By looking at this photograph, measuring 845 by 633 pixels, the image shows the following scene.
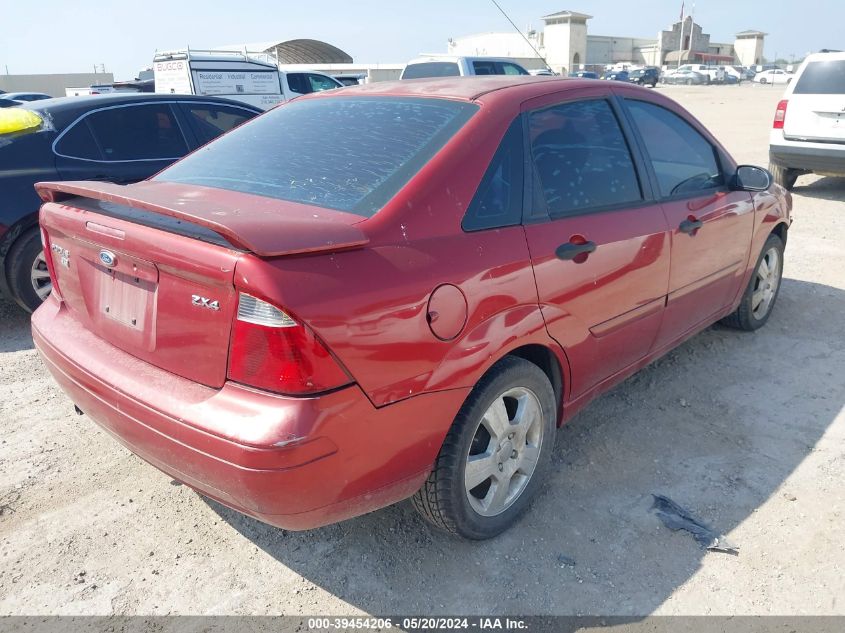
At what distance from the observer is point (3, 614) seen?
2.33m

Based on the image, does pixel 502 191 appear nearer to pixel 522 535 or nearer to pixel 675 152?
pixel 522 535

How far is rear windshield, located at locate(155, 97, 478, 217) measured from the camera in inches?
93.1

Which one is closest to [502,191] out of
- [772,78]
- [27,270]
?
[27,270]

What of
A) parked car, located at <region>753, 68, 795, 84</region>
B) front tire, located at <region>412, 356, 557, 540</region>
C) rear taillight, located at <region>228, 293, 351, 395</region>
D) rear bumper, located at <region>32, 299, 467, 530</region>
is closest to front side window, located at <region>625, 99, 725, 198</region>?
front tire, located at <region>412, 356, 557, 540</region>

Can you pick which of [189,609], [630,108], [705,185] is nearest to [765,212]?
[705,185]

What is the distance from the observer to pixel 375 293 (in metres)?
2.00

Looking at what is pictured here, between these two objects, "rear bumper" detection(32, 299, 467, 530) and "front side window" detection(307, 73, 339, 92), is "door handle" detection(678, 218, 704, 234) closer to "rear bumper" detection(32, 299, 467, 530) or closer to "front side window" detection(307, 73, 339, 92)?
"rear bumper" detection(32, 299, 467, 530)

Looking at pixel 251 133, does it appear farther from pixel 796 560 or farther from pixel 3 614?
pixel 796 560

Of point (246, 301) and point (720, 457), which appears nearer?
point (246, 301)

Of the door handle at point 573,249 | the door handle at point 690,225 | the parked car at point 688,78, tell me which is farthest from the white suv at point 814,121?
the parked car at point 688,78

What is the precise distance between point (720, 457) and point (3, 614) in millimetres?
3091

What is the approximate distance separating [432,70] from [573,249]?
11919 millimetres

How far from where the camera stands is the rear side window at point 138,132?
5.33m

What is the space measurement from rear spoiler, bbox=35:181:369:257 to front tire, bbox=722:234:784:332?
338cm
